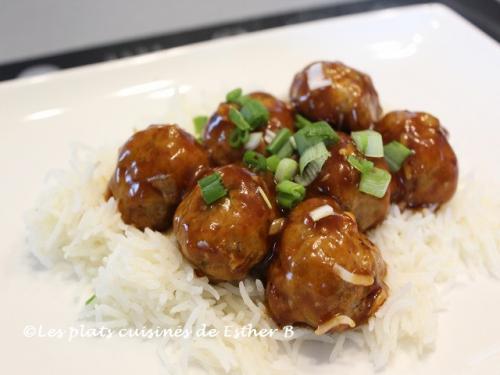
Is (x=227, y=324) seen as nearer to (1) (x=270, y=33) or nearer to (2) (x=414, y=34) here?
(1) (x=270, y=33)

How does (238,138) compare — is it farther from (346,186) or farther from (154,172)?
(346,186)

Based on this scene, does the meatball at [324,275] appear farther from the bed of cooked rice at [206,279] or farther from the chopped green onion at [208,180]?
the chopped green onion at [208,180]

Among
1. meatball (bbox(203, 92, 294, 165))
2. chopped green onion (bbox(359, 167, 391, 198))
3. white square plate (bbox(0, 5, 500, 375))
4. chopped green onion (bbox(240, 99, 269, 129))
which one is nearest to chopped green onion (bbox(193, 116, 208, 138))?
white square plate (bbox(0, 5, 500, 375))

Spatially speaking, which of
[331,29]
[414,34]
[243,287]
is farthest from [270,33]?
[243,287]

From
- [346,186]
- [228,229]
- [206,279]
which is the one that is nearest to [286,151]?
[346,186]

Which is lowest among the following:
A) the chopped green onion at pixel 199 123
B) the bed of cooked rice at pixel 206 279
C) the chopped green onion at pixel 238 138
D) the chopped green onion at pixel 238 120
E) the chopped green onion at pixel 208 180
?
the bed of cooked rice at pixel 206 279

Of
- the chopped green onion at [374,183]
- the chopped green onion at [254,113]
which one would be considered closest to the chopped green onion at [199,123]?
the chopped green onion at [254,113]
